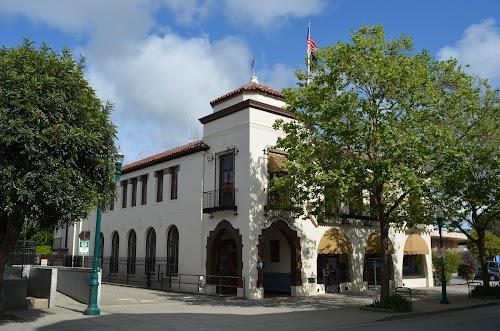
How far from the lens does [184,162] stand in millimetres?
27312

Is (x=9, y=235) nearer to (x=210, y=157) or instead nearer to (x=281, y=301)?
(x=281, y=301)

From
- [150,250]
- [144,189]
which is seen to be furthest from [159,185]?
[150,250]

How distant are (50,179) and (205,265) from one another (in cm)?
1399

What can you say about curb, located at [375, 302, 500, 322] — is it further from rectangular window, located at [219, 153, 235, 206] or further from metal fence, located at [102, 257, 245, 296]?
rectangular window, located at [219, 153, 235, 206]

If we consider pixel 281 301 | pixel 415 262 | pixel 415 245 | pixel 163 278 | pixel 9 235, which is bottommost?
pixel 281 301

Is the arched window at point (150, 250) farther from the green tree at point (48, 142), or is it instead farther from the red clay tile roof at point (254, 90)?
the green tree at point (48, 142)

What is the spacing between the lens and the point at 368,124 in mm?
17734

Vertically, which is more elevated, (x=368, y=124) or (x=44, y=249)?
(x=368, y=124)

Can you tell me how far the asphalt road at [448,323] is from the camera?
14.4 metres

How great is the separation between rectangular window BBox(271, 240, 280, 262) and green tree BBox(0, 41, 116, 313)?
13.7m

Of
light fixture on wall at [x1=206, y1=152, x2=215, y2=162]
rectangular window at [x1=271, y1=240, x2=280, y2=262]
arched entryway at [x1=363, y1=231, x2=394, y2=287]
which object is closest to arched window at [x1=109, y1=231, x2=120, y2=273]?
light fixture on wall at [x1=206, y1=152, x2=215, y2=162]

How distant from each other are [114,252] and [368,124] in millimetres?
22214

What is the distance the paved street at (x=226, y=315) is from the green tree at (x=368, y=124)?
9.26 ft

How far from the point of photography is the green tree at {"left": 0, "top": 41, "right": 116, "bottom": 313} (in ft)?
38.5
